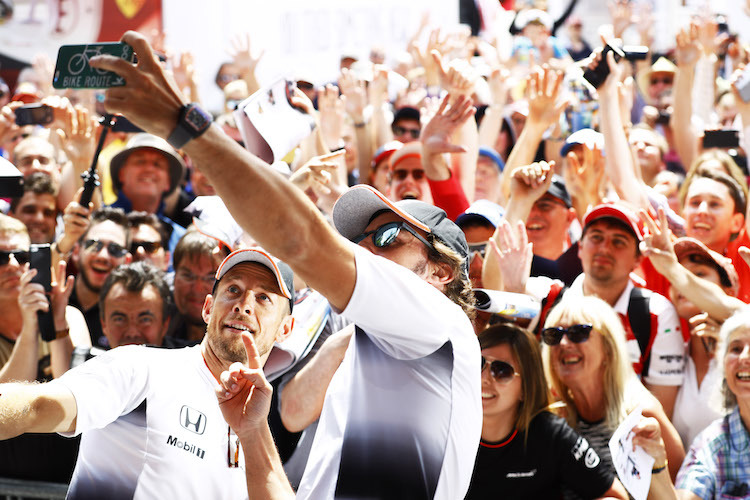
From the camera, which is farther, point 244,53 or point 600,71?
point 244,53

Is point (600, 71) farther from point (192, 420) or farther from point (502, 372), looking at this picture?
point (192, 420)

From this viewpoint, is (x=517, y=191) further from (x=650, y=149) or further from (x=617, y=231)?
(x=650, y=149)

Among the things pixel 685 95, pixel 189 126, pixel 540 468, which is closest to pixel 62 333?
pixel 540 468

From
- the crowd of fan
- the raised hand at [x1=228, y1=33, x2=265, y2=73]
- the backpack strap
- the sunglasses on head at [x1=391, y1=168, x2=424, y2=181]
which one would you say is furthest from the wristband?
the raised hand at [x1=228, y1=33, x2=265, y2=73]

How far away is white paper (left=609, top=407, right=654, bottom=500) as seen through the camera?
3145 mm

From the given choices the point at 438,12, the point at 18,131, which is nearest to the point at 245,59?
the point at 18,131

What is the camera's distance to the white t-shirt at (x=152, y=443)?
2.75m

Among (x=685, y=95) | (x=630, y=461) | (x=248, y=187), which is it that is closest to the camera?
(x=248, y=187)

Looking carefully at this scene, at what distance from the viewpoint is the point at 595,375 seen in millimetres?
3955

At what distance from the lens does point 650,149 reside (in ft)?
21.0

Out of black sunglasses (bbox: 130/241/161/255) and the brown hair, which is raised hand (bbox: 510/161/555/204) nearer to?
the brown hair

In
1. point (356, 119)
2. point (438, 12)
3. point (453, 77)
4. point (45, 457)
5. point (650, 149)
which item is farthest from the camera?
point (438, 12)

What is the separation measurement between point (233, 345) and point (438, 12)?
672cm

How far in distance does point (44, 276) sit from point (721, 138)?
4.07 meters
